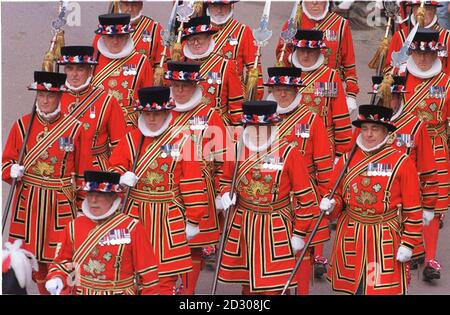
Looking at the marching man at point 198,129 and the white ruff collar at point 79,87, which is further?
the white ruff collar at point 79,87

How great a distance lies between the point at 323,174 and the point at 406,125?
2.33 ft

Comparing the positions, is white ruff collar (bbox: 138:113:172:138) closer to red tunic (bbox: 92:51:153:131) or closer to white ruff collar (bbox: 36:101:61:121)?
white ruff collar (bbox: 36:101:61:121)

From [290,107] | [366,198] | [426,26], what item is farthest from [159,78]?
[426,26]

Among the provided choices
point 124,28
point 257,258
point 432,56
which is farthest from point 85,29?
point 257,258

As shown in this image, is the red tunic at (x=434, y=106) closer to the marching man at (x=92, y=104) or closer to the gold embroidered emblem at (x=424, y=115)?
the gold embroidered emblem at (x=424, y=115)

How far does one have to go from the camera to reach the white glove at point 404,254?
896 cm

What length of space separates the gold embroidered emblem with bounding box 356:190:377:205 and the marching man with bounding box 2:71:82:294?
2.05 m

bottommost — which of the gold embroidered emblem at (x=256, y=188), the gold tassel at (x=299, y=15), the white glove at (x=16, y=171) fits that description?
the gold embroidered emblem at (x=256, y=188)

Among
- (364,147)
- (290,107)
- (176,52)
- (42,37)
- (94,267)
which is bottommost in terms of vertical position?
(94,267)

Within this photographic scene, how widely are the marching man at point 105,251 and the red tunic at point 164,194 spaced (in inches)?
34.9

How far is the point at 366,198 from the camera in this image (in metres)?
9.12

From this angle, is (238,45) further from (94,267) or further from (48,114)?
(94,267)

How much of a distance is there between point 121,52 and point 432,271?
119 inches

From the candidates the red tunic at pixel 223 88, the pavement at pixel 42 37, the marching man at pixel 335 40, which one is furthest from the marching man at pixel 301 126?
the pavement at pixel 42 37
